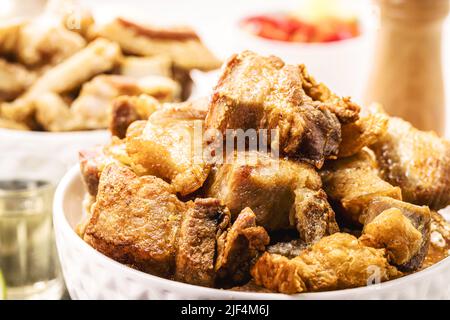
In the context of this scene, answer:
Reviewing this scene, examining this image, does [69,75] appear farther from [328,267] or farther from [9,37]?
[328,267]

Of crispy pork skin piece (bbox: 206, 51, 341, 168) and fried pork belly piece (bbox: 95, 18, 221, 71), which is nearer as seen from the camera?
crispy pork skin piece (bbox: 206, 51, 341, 168)

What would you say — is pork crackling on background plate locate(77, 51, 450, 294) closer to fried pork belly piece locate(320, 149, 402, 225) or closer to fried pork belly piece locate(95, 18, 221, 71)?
fried pork belly piece locate(320, 149, 402, 225)

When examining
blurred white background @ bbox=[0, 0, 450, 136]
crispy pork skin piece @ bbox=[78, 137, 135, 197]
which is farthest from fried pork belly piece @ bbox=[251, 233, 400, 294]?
blurred white background @ bbox=[0, 0, 450, 136]

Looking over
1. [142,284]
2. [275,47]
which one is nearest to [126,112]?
[142,284]

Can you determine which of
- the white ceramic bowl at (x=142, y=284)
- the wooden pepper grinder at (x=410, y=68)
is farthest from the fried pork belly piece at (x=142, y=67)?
the white ceramic bowl at (x=142, y=284)

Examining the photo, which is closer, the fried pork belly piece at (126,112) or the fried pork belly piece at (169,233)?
the fried pork belly piece at (169,233)

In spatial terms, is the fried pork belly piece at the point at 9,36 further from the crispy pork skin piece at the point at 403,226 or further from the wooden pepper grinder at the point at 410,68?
the crispy pork skin piece at the point at 403,226
